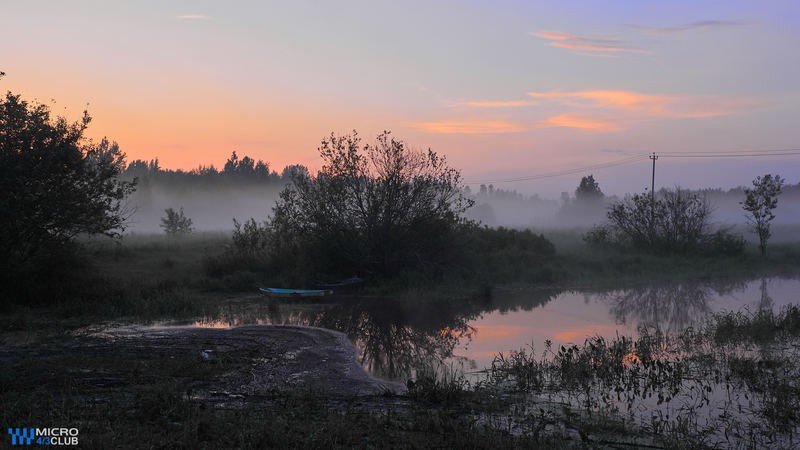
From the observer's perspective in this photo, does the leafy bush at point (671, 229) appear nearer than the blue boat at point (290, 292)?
No

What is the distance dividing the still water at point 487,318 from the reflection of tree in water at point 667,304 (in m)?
0.03

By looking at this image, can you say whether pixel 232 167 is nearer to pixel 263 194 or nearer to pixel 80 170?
pixel 263 194

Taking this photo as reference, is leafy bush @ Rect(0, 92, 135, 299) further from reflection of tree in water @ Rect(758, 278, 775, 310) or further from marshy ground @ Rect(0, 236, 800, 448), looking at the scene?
reflection of tree in water @ Rect(758, 278, 775, 310)

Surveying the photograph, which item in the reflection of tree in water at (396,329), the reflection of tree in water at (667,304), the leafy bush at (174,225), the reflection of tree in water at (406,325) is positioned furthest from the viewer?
the leafy bush at (174,225)

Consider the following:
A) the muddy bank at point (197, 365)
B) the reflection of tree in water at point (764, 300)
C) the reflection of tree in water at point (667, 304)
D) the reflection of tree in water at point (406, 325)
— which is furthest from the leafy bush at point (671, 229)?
the muddy bank at point (197, 365)

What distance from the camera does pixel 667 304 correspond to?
62.6ft

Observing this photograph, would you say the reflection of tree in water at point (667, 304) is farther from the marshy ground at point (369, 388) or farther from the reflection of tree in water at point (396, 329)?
the reflection of tree in water at point (396, 329)

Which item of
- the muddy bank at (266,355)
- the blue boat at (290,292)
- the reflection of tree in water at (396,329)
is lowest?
the reflection of tree in water at (396,329)

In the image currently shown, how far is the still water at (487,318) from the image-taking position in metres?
12.0

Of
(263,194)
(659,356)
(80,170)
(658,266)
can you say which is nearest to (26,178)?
(80,170)

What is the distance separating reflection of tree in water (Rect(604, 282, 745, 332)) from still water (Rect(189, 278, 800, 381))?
1.1 inches

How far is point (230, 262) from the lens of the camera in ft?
73.5

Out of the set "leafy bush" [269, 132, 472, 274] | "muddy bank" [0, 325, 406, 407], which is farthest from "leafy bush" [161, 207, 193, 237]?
"muddy bank" [0, 325, 406, 407]

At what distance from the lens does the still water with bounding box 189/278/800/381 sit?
1204cm
